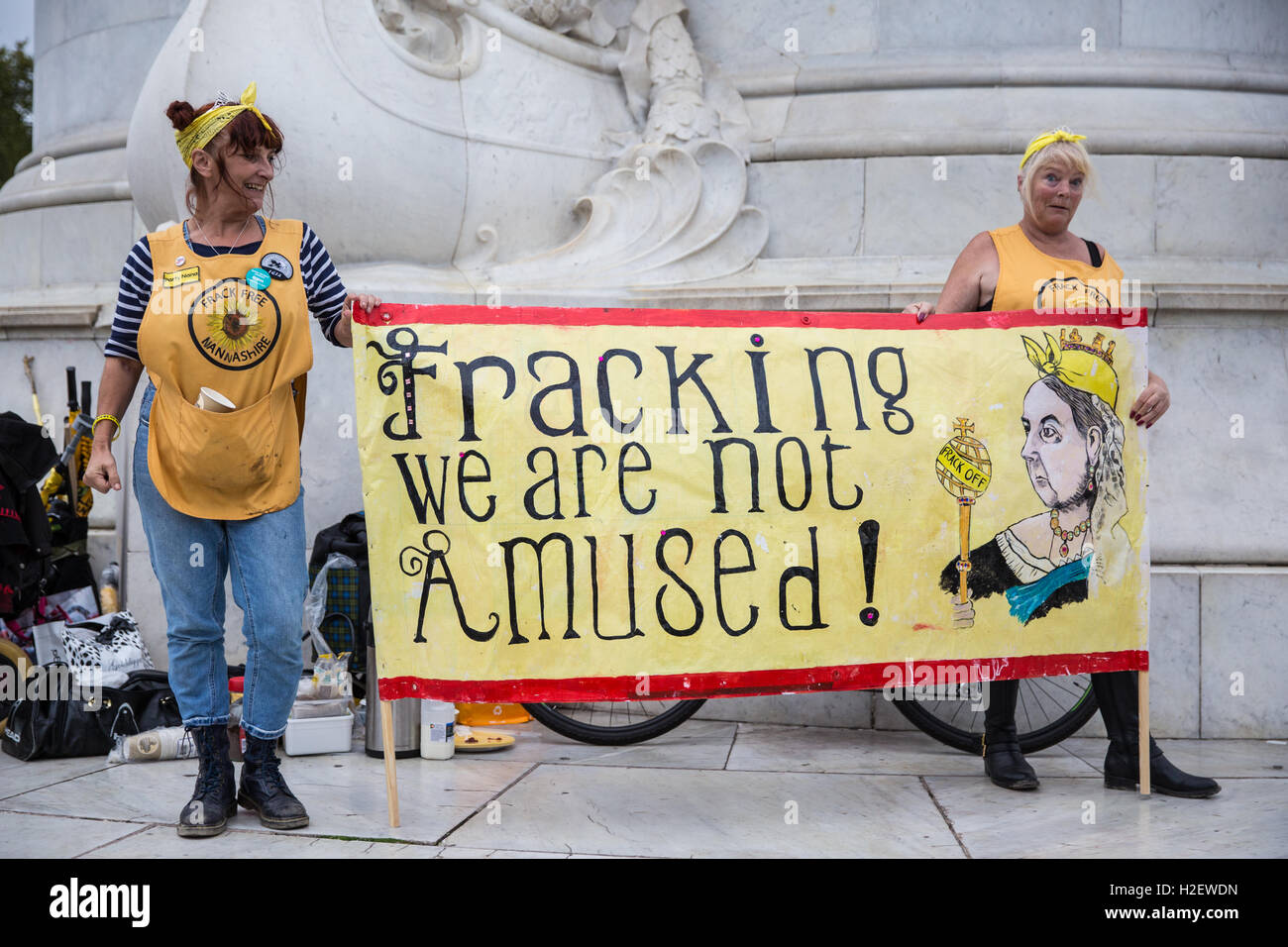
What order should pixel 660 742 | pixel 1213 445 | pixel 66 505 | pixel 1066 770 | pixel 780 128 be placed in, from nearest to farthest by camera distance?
pixel 1066 770 → pixel 660 742 → pixel 1213 445 → pixel 66 505 → pixel 780 128

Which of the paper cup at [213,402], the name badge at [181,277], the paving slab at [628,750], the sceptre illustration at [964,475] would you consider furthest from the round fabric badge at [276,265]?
the sceptre illustration at [964,475]

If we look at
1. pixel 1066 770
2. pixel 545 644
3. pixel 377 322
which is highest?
pixel 377 322

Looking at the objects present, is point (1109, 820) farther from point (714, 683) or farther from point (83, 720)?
point (83, 720)

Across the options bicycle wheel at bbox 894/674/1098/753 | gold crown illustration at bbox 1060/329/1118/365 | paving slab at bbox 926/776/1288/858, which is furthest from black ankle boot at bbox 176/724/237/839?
gold crown illustration at bbox 1060/329/1118/365

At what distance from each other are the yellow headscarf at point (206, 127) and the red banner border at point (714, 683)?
5.86ft

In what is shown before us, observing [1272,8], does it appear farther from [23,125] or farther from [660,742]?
[23,125]

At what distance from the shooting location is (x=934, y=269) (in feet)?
20.0

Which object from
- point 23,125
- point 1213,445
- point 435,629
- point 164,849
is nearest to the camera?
point 164,849

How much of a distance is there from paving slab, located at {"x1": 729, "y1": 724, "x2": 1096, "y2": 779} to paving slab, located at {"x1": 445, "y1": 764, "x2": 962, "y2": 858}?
0.53 feet

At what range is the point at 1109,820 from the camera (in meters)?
4.09

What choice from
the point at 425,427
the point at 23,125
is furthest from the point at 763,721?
the point at 23,125

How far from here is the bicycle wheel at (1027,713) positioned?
5.02 meters

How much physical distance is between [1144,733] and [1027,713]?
103 centimetres

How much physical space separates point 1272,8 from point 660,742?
5.20 m
